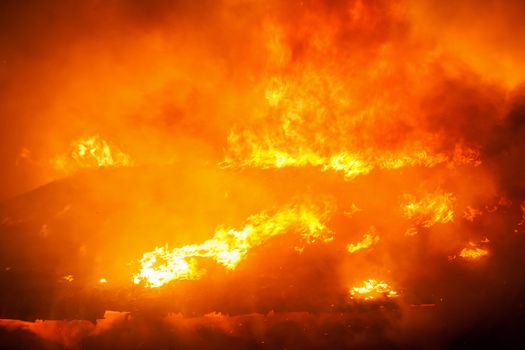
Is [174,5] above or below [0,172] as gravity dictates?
above

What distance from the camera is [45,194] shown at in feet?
34.1

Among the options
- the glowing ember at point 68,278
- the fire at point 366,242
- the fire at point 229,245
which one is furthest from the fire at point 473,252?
the glowing ember at point 68,278

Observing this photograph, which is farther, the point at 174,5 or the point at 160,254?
the point at 174,5

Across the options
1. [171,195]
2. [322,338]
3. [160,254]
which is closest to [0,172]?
[171,195]

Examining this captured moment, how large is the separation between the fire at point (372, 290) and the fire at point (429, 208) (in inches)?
70.0

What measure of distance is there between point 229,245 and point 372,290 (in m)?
3.02

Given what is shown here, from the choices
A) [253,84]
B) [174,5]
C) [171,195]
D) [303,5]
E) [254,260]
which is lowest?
[254,260]

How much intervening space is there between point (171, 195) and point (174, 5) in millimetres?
6978

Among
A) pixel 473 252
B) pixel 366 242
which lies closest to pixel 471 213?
pixel 473 252

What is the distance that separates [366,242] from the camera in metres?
8.28

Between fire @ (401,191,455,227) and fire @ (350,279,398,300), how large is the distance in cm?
178

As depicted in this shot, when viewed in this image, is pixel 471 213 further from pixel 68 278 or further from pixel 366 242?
pixel 68 278

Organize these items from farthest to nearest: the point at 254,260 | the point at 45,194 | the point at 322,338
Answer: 1. the point at 45,194
2. the point at 254,260
3. the point at 322,338

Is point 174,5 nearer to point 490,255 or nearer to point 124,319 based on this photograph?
point 124,319
